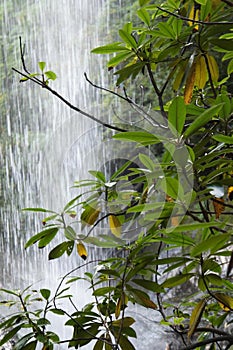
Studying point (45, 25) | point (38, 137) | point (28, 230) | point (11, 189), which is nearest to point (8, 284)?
point (28, 230)

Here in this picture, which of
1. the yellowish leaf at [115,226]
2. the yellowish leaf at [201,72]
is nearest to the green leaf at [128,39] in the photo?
the yellowish leaf at [201,72]

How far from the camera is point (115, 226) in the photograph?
926mm

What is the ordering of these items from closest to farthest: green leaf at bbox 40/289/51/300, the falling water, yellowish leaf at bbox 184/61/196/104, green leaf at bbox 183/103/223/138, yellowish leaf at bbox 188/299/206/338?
green leaf at bbox 183/103/223/138 < yellowish leaf at bbox 188/299/206/338 < yellowish leaf at bbox 184/61/196/104 < green leaf at bbox 40/289/51/300 < the falling water

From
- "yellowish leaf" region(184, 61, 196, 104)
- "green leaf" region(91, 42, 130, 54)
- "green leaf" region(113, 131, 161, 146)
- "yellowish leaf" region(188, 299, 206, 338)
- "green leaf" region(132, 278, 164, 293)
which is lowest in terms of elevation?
"yellowish leaf" region(188, 299, 206, 338)

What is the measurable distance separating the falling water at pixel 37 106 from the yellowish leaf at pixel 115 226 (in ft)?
12.9

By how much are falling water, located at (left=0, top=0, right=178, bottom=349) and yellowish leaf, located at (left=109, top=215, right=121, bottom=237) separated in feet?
12.9

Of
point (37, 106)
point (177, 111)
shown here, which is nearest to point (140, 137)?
point (177, 111)

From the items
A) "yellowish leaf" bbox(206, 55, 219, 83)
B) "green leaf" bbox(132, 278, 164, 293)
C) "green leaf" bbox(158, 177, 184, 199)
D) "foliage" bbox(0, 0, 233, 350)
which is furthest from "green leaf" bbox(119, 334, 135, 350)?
"yellowish leaf" bbox(206, 55, 219, 83)

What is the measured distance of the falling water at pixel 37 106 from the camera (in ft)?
16.6

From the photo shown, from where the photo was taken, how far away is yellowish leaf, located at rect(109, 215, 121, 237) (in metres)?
0.92

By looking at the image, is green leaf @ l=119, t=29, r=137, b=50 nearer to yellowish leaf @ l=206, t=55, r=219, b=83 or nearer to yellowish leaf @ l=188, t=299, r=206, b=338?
yellowish leaf @ l=206, t=55, r=219, b=83

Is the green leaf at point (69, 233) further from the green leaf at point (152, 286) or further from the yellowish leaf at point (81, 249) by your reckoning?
the green leaf at point (152, 286)

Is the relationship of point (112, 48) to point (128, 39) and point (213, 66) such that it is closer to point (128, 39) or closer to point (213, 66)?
point (128, 39)

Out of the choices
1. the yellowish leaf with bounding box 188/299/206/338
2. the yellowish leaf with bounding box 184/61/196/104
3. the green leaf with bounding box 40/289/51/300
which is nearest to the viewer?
the yellowish leaf with bounding box 188/299/206/338
